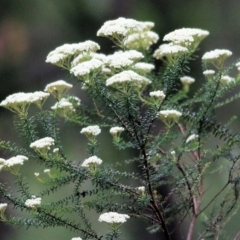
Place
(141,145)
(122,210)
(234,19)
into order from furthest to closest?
1. (234,19)
2. (122,210)
3. (141,145)

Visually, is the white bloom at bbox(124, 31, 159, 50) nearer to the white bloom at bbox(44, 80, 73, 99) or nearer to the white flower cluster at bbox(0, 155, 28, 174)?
the white bloom at bbox(44, 80, 73, 99)

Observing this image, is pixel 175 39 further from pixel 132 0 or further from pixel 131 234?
pixel 131 234

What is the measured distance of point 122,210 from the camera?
34.5 inches

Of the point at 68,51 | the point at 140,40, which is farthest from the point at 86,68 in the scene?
the point at 140,40

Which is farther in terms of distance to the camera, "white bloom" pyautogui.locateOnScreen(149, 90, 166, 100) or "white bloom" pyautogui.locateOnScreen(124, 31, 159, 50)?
"white bloom" pyautogui.locateOnScreen(124, 31, 159, 50)

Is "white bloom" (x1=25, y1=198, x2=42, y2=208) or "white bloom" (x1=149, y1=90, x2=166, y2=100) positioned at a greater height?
"white bloom" (x1=149, y1=90, x2=166, y2=100)

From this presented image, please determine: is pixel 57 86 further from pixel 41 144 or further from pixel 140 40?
pixel 140 40

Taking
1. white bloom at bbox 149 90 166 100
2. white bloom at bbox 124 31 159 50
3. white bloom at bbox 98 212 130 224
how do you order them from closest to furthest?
1. white bloom at bbox 98 212 130 224
2. white bloom at bbox 149 90 166 100
3. white bloom at bbox 124 31 159 50

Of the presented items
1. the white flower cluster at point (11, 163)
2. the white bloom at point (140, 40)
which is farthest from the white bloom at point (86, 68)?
the white bloom at point (140, 40)

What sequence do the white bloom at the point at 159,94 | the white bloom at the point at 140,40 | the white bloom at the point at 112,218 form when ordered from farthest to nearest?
the white bloom at the point at 140,40, the white bloom at the point at 159,94, the white bloom at the point at 112,218

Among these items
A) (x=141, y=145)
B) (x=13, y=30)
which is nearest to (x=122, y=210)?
(x=141, y=145)

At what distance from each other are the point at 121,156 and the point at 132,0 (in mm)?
538

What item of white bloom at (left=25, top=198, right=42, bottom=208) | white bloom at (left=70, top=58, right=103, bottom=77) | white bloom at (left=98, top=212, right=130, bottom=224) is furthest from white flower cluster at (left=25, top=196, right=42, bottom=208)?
white bloom at (left=70, top=58, right=103, bottom=77)

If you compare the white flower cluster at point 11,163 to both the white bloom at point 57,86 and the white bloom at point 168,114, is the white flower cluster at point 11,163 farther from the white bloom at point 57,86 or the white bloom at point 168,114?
the white bloom at point 168,114
